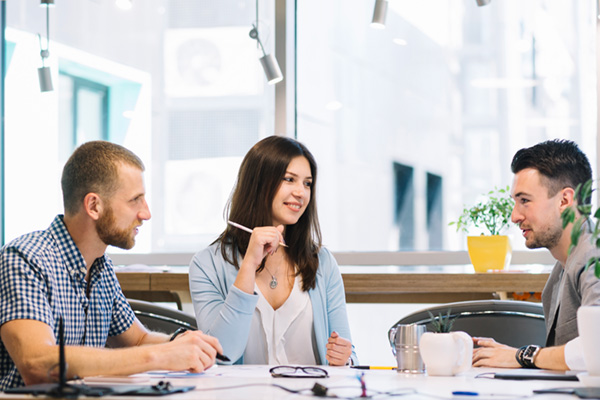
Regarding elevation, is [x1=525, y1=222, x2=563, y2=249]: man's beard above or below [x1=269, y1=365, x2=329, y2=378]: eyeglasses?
above

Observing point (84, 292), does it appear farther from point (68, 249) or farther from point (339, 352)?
point (339, 352)

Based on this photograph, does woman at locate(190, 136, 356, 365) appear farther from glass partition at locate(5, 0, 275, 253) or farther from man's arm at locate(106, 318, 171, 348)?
glass partition at locate(5, 0, 275, 253)

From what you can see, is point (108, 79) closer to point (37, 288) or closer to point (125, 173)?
point (125, 173)

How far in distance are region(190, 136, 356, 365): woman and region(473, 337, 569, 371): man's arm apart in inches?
14.9

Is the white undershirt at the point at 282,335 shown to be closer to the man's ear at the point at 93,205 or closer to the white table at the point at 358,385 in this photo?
the white table at the point at 358,385

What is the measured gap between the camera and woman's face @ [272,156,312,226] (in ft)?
8.41

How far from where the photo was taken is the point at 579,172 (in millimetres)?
2217

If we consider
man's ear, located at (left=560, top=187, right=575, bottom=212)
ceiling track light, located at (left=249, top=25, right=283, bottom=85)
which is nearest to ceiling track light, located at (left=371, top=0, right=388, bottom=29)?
ceiling track light, located at (left=249, top=25, right=283, bottom=85)

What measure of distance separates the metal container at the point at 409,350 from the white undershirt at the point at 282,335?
2.06 feet

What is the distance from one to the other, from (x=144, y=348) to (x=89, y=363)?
0.12m

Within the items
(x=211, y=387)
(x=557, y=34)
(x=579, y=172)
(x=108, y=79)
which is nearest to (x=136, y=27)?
(x=108, y=79)

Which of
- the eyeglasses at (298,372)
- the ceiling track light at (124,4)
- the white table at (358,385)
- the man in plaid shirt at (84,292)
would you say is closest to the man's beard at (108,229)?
the man in plaid shirt at (84,292)

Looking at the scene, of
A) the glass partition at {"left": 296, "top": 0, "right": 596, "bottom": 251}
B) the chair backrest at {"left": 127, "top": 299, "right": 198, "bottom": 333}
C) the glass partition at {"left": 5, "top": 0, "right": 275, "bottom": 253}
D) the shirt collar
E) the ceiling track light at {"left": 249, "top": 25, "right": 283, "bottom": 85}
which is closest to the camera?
the shirt collar

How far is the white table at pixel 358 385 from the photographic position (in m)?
1.37
